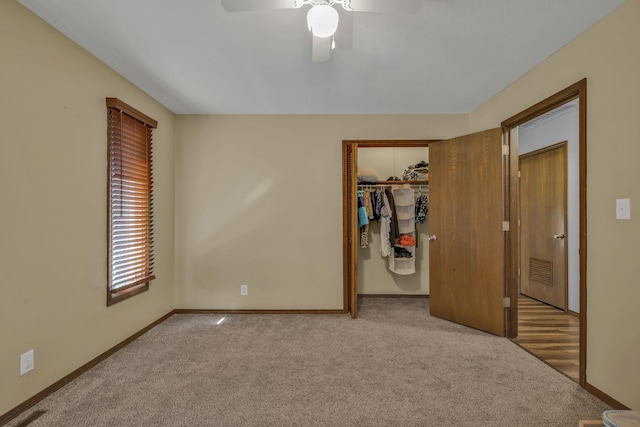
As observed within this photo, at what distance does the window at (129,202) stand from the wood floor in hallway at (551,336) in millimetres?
3615

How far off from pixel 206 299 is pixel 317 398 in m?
2.15

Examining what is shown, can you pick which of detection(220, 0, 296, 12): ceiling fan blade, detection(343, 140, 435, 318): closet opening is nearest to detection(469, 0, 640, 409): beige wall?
detection(343, 140, 435, 318): closet opening

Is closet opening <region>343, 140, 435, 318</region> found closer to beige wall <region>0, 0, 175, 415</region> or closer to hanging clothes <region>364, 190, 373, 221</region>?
hanging clothes <region>364, 190, 373, 221</region>

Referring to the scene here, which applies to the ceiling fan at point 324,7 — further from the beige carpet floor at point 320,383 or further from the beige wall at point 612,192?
the beige carpet floor at point 320,383

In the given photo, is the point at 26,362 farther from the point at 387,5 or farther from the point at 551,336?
the point at 551,336


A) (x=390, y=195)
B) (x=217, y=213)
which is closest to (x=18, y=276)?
(x=217, y=213)

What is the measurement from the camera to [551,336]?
287cm

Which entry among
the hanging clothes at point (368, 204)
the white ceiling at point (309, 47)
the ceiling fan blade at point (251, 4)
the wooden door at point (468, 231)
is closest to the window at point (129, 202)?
the white ceiling at point (309, 47)

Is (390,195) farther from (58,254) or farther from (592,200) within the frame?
(58,254)

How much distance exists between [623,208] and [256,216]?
314 centimetres

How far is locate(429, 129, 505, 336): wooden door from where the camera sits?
9.53 ft

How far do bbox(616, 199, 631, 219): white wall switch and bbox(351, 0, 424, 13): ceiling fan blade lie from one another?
165cm

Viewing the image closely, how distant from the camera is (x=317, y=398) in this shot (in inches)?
73.7

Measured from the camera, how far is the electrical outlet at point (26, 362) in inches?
69.3
